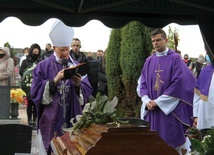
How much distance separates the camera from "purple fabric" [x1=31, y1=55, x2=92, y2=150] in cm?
779

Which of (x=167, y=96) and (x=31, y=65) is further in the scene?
(x=31, y=65)

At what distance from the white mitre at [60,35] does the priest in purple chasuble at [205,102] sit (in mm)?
1782

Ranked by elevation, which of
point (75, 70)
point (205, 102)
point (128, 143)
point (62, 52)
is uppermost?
point (62, 52)

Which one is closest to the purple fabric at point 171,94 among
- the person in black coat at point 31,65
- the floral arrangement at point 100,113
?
the floral arrangement at point 100,113

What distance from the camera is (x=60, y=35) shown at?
8102 mm

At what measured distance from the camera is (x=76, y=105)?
781 centimetres

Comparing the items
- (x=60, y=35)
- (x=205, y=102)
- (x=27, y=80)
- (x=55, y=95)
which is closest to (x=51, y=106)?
(x=55, y=95)

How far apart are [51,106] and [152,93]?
1.44 meters

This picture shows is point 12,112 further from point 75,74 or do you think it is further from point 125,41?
point 75,74

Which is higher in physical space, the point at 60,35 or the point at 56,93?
the point at 60,35

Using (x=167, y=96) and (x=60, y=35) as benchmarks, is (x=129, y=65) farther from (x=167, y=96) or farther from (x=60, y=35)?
(x=60, y=35)

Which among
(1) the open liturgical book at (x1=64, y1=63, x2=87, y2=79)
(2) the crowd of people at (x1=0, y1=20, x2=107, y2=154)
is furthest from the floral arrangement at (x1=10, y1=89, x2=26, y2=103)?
(1) the open liturgical book at (x1=64, y1=63, x2=87, y2=79)

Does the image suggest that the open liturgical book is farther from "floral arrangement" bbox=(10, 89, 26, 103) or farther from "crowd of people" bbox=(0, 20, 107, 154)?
"floral arrangement" bbox=(10, 89, 26, 103)

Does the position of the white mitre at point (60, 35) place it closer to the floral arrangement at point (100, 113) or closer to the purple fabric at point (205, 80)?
the purple fabric at point (205, 80)
